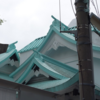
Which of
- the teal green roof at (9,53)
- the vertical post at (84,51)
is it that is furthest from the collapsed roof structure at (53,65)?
the vertical post at (84,51)

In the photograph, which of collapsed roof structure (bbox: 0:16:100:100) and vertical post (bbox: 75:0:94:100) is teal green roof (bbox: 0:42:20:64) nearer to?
collapsed roof structure (bbox: 0:16:100:100)

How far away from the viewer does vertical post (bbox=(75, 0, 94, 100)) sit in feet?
13.0

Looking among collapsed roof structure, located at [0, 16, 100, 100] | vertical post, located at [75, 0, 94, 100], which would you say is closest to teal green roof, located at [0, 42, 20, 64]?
collapsed roof structure, located at [0, 16, 100, 100]

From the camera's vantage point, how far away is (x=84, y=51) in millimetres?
4145

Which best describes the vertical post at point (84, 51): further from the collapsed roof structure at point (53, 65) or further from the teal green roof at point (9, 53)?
the teal green roof at point (9, 53)

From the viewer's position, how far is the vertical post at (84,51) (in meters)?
3.97

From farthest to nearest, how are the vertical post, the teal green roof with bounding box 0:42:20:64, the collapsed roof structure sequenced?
the teal green roof with bounding box 0:42:20:64 < the collapsed roof structure < the vertical post

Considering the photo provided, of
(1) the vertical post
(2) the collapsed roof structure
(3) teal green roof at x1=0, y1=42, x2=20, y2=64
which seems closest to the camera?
(1) the vertical post

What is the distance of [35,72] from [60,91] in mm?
2607

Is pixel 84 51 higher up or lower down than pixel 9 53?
lower down

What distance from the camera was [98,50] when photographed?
9.93 meters

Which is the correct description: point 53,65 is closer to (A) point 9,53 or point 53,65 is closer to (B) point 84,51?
(A) point 9,53

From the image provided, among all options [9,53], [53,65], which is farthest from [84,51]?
[9,53]

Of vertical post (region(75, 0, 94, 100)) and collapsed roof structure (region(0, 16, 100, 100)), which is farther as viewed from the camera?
collapsed roof structure (region(0, 16, 100, 100))
